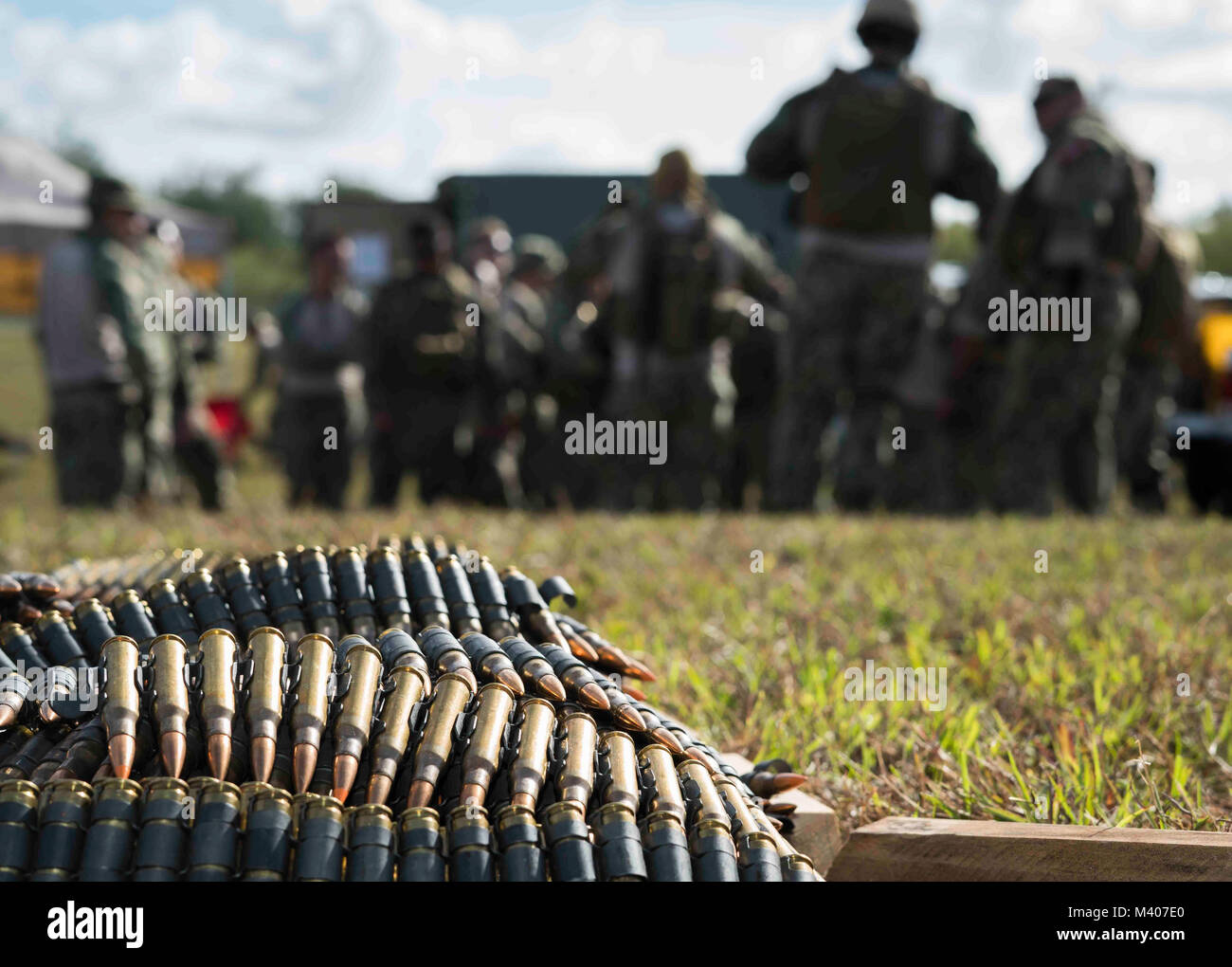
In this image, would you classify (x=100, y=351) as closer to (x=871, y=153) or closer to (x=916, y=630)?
(x=871, y=153)

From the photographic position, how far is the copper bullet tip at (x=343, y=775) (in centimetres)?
145

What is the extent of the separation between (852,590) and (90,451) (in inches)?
190

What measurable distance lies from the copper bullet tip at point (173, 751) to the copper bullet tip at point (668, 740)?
58cm

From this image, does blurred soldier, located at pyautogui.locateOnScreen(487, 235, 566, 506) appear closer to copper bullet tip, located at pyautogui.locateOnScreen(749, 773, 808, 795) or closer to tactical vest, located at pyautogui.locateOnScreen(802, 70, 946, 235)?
tactical vest, located at pyautogui.locateOnScreen(802, 70, 946, 235)

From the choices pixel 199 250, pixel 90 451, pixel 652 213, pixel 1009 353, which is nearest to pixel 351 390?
pixel 90 451

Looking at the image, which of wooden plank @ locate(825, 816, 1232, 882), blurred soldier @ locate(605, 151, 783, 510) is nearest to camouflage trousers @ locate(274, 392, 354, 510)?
blurred soldier @ locate(605, 151, 783, 510)

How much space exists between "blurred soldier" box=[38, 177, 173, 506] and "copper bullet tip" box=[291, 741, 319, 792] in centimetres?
605

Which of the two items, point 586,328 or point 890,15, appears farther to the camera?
point 586,328

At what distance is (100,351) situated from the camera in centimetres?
693

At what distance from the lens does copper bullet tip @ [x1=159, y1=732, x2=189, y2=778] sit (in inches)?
56.8

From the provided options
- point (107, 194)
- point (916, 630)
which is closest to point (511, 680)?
point (916, 630)

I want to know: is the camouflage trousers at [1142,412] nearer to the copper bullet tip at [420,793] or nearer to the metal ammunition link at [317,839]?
the copper bullet tip at [420,793]

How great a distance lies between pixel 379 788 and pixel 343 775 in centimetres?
5
